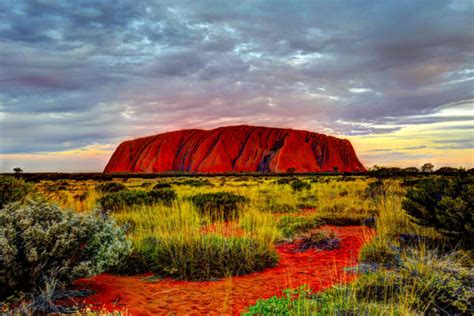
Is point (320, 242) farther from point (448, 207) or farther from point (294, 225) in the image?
point (448, 207)

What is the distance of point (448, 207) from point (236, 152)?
99202 mm

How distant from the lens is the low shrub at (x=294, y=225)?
27.8 ft

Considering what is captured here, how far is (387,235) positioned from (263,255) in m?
2.93

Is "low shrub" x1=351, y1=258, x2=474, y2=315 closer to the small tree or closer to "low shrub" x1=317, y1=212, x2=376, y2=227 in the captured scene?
"low shrub" x1=317, y1=212, x2=376, y2=227

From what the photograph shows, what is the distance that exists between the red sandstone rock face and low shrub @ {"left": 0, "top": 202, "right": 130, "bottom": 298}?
87358mm

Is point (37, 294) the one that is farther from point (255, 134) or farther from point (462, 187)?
point (255, 134)

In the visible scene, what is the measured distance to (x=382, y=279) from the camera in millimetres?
4340

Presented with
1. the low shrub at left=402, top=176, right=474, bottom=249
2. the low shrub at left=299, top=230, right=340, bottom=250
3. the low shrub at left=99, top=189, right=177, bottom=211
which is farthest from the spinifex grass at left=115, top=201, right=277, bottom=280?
the low shrub at left=99, top=189, right=177, bottom=211

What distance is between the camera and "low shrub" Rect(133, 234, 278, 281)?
537 cm

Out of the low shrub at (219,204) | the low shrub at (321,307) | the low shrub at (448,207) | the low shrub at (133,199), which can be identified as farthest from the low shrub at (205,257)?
the low shrub at (133,199)

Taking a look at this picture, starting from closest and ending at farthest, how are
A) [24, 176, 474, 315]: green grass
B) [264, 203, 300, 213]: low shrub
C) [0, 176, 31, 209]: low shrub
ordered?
[24, 176, 474, 315]: green grass → [0, 176, 31, 209]: low shrub → [264, 203, 300, 213]: low shrub

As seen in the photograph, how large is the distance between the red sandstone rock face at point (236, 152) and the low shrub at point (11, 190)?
84.8 m

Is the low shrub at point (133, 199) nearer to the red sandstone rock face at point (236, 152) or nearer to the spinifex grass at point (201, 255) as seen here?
the spinifex grass at point (201, 255)

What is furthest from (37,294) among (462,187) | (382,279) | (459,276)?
(462,187)
